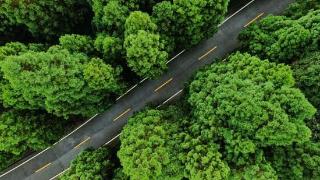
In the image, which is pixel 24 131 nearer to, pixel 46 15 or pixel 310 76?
pixel 46 15

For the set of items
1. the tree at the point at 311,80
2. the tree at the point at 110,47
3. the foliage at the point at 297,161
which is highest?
the tree at the point at 110,47

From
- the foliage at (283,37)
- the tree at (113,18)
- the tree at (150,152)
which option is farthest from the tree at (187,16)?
the tree at (150,152)

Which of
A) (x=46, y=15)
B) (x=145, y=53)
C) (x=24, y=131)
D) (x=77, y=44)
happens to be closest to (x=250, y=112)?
(x=145, y=53)

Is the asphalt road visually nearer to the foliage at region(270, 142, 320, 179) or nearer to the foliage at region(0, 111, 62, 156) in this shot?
the foliage at region(0, 111, 62, 156)

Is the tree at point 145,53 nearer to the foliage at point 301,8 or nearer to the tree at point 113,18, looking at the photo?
the tree at point 113,18

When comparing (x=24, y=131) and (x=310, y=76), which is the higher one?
(x=24, y=131)

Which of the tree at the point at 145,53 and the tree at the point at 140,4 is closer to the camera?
the tree at the point at 145,53

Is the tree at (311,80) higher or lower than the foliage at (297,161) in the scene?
higher
